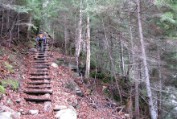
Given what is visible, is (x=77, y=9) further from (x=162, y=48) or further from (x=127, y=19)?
(x=162, y=48)

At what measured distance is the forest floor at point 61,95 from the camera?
30.0 ft

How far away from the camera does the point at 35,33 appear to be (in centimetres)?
2161

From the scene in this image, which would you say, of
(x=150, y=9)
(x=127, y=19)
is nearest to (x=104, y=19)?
(x=127, y=19)

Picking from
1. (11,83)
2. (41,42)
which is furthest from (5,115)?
(41,42)

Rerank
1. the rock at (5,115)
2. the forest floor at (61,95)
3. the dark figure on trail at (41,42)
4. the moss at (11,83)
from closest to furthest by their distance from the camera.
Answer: the rock at (5,115), the forest floor at (61,95), the moss at (11,83), the dark figure on trail at (41,42)

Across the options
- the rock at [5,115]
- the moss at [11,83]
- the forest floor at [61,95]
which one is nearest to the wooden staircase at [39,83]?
the forest floor at [61,95]

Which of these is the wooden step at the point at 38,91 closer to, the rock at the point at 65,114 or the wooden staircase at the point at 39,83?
the wooden staircase at the point at 39,83

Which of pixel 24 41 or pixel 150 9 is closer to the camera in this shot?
pixel 150 9

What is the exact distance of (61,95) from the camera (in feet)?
36.4

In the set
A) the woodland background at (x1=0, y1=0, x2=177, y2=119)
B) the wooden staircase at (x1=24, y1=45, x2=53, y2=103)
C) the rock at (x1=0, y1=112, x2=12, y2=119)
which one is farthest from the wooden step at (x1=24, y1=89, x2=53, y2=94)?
the woodland background at (x1=0, y1=0, x2=177, y2=119)

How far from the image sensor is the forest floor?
9.14 metres

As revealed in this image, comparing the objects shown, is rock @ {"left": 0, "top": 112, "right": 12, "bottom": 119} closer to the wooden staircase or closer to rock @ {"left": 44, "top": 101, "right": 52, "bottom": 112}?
rock @ {"left": 44, "top": 101, "right": 52, "bottom": 112}

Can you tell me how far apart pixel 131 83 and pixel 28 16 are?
916 centimetres

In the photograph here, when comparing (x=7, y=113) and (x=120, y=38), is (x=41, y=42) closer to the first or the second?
(x=120, y=38)
